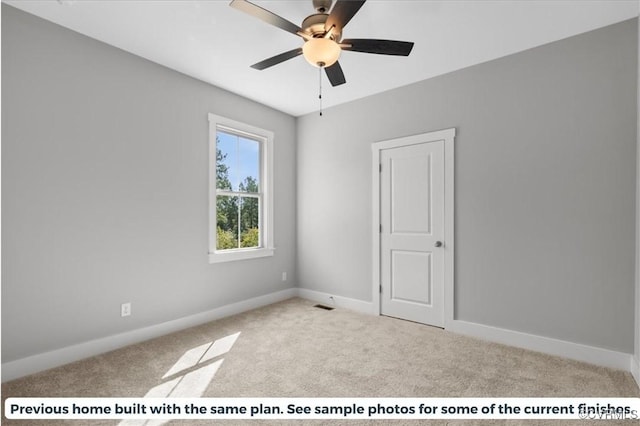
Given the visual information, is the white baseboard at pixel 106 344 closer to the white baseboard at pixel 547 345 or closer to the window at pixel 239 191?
the window at pixel 239 191

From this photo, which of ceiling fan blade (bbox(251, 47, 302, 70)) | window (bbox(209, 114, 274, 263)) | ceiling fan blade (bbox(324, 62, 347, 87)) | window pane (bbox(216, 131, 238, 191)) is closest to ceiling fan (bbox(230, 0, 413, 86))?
ceiling fan blade (bbox(251, 47, 302, 70))

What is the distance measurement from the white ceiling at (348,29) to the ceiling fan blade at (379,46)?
0.38 metres

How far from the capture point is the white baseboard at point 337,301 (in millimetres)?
3963

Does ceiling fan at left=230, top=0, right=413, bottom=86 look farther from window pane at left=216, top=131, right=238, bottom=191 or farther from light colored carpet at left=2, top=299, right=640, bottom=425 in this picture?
light colored carpet at left=2, top=299, right=640, bottom=425

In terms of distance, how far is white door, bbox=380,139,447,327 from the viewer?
11.2ft

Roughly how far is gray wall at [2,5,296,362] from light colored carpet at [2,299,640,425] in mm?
381

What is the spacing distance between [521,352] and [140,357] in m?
3.32

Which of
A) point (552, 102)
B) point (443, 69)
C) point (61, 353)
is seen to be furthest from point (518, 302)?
point (61, 353)

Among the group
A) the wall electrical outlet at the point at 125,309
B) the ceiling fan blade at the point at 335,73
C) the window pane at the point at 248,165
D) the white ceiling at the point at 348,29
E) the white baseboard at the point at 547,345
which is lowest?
the white baseboard at the point at 547,345

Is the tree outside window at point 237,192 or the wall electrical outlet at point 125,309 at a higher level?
the tree outside window at point 237,192

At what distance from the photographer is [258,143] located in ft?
14.2

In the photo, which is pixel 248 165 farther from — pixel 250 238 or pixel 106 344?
pixel 106 344

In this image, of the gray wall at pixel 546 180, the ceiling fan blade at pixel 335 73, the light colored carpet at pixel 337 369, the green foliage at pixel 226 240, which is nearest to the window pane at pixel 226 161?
the green foliage at pixel 226 240

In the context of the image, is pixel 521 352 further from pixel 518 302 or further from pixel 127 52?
pixel 127 52
